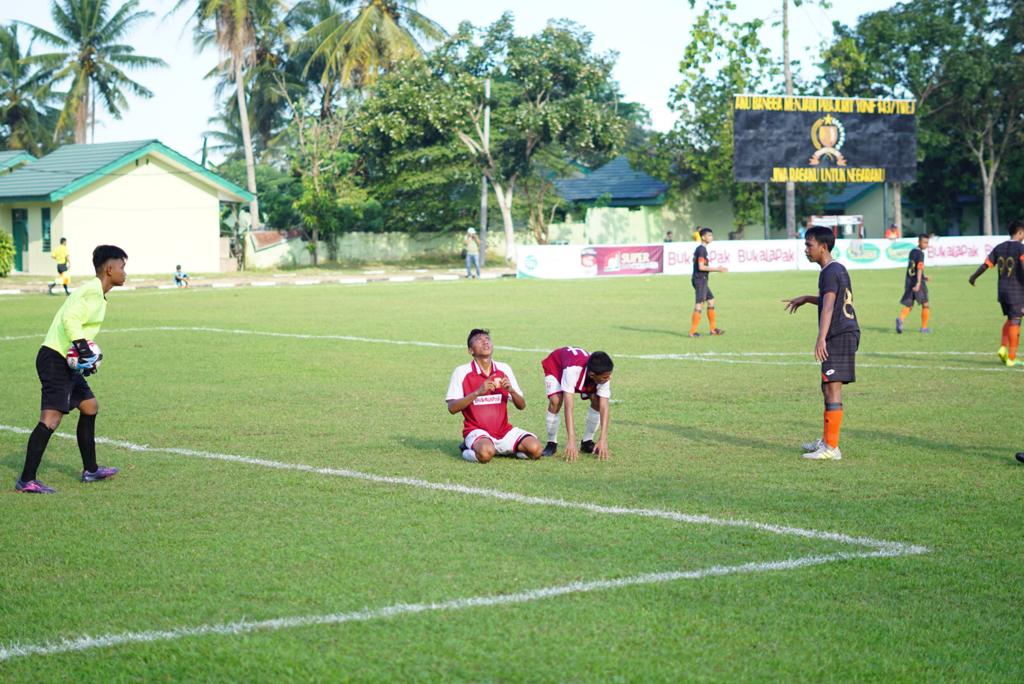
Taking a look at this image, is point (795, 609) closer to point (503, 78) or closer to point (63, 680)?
point (63, 680)

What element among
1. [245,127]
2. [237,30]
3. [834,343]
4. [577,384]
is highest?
[237,30]

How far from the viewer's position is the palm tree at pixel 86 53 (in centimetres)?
6047

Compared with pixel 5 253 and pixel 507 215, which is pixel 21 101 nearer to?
pixel 5 253

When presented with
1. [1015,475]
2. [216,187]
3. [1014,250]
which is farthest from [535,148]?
[1015,475]

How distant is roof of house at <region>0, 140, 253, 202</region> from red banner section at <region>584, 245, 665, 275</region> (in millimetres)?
17118

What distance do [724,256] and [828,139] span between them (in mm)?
6474

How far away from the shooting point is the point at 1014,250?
1524 cm

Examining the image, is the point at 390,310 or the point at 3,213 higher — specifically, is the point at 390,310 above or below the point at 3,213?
below

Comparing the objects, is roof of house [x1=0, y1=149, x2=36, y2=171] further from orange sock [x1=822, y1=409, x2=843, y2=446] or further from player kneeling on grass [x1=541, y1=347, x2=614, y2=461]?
orange sock [x1=822, y1=409, x2=843, y2=446]

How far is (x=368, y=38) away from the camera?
5653cm

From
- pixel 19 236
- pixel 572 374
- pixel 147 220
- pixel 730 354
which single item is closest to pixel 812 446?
pixel 572 374

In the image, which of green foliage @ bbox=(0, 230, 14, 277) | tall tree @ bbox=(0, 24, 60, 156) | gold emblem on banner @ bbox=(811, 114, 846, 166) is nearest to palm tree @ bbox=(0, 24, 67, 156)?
tall tree @ bbox=(0, 24, 60, 156)

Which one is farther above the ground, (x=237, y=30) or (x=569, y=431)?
(x=237, y=30)

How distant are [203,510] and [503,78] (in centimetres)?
5414
